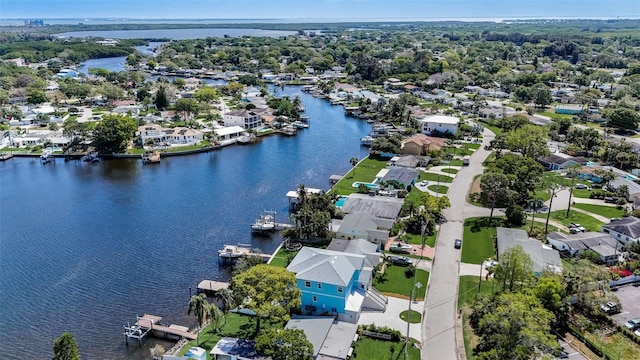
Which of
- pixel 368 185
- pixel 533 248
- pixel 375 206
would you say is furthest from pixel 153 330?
pixel 368 185

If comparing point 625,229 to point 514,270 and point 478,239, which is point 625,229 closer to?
point 478,239

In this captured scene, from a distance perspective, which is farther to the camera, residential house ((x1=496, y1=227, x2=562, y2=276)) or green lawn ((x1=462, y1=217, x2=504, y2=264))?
green lawn ((x1=462, y1=217, x2=504, y2=264))

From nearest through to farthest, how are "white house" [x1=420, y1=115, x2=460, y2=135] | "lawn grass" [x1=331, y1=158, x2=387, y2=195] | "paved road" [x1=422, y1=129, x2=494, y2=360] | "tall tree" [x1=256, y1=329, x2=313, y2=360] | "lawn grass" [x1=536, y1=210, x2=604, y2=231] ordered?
"tall tree" [x1=256, y1=329, x2=313, y2=360] → "paved road" [x1=422, y1=129, x2=494, y2=360] → "lawn grass" [x1=536, y1=210, x2=604, y2=231] → "lawn grass" [x1=331, y1=158, x2=387, y2=195] → "white house" [x1=420, y1=115, x2=460, y2=135]

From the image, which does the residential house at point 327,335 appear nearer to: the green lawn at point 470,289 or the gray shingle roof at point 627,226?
the green lawn at point 470,289

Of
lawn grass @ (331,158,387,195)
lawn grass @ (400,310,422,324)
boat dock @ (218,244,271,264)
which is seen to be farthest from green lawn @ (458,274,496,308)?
lawn grass @ (331,158,387,195)

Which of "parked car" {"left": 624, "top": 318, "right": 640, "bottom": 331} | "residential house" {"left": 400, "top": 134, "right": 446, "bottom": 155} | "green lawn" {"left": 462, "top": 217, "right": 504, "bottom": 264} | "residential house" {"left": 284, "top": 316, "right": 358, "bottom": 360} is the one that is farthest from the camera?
"residential house" {"left": 400, "top": 134, "right": 446, "bottom": 155}

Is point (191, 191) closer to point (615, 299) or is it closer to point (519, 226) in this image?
point (519, 226)

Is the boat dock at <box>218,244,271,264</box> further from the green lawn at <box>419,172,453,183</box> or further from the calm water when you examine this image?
the green lawn at <box>419,172,453,183</box>

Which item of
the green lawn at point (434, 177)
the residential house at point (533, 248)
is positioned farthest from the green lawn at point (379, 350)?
the green lawn at point (434, 177)
